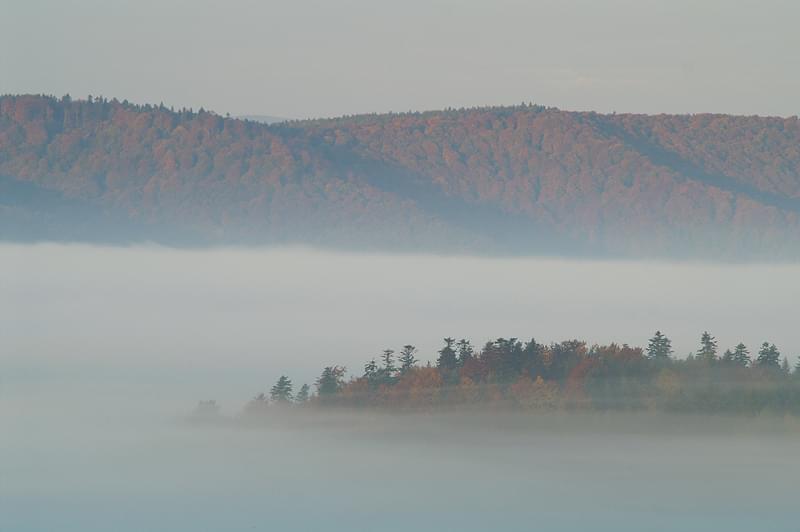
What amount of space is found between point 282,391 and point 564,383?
1402 centimetres

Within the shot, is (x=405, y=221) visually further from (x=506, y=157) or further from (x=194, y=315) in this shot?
(x=194, y=315)

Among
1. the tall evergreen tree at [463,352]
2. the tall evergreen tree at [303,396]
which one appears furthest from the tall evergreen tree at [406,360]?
the tall evergreen tree at [303,396]

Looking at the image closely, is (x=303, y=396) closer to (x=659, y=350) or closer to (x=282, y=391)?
(x=282, y=391)

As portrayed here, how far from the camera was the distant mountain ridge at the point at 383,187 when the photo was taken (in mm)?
126688

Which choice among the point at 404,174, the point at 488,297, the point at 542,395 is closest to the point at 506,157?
the point at 404,174

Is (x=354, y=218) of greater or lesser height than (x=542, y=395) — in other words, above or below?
above

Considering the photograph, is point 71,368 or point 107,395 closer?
point 107,395

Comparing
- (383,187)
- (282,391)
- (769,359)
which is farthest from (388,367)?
(383,187)

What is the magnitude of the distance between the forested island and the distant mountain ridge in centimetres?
8328

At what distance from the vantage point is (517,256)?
427ft

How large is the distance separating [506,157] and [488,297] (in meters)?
25.6

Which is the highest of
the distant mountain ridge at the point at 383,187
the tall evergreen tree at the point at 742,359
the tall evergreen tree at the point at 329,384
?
the distant mountain ridge at the point at 383,187

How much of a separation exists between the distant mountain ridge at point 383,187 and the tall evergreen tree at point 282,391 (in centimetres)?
7328

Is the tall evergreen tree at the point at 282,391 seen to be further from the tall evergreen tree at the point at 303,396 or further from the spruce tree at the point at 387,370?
the spruce tree at the point at 387,370
